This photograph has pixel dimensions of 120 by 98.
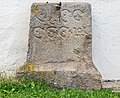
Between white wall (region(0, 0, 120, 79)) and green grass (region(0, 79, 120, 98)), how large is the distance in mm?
646

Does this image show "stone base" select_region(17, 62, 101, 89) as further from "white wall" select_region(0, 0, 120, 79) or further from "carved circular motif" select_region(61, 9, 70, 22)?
"carved circular motif" select_region(61, 9, 70, 22)

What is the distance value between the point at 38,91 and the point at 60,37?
42.7 inches

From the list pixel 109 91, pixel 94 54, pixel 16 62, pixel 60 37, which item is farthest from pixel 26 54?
pixel 109 91

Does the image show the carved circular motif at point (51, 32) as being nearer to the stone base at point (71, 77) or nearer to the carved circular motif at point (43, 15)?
the carved circular motif at point (43, 15)

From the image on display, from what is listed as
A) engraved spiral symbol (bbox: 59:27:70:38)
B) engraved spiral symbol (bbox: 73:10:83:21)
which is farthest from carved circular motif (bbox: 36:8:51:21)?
engraved spiral symbol (bbox: 73:10:83:21)

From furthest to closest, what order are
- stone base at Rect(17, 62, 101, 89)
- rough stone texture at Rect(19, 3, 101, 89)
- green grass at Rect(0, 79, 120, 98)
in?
rough stone texture at Rect(19, 3, 101, 89), stone base at Rect(17, 62, 101, 89), green grass at Rect(0, 79, 120, 98)

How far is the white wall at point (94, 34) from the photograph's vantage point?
5.94 m

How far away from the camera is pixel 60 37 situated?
18.5ft

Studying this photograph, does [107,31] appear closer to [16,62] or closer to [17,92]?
[16,62]

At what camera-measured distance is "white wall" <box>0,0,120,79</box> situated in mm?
5941

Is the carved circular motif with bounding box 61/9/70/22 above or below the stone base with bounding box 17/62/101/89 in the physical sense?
above

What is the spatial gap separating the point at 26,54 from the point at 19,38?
26 centimetres

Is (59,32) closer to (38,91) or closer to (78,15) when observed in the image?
(78,15)

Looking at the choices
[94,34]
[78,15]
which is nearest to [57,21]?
[78,15]
